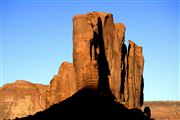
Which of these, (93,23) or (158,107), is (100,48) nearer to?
(93,23)

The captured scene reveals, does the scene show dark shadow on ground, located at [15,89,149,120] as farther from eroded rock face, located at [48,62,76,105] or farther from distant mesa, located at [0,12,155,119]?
→ eroded rock face, located at [48,62,76,105]

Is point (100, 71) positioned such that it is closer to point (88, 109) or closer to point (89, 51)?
point (89, 51)

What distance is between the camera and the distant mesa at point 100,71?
5978 centimetres

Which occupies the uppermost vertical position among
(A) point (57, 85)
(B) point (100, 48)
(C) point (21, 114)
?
(B) point (100, 48)

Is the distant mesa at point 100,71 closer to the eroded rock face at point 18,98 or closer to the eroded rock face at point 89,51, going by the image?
the eroded rock face at point 89,51

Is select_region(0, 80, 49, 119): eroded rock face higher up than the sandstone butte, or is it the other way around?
the sandstone butte

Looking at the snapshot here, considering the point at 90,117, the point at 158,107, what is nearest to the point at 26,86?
the point at 158,107

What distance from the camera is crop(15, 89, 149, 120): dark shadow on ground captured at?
5239 centimetres

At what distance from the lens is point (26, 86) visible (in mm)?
167625

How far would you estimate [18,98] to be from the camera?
167 m

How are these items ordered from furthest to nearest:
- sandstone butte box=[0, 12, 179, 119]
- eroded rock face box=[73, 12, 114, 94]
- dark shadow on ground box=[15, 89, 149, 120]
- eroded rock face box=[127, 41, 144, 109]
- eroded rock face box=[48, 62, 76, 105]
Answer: eroded rock face box=[127, 41, 144, 109]
eroded rock face box=[48, 62, 76, 105]
sandstone butte box=[0, 12, 179, 119]
eroded rock face box=[73, 12, 114, 94]
dark shadow on ground box=[15, 89, 149, 120]

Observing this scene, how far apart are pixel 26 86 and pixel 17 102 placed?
23.2 ft

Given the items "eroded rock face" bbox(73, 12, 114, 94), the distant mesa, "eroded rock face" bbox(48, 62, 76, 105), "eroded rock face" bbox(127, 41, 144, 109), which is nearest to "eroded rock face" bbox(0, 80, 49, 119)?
the distant mesa

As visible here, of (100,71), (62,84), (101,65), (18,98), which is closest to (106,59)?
(101,65)
